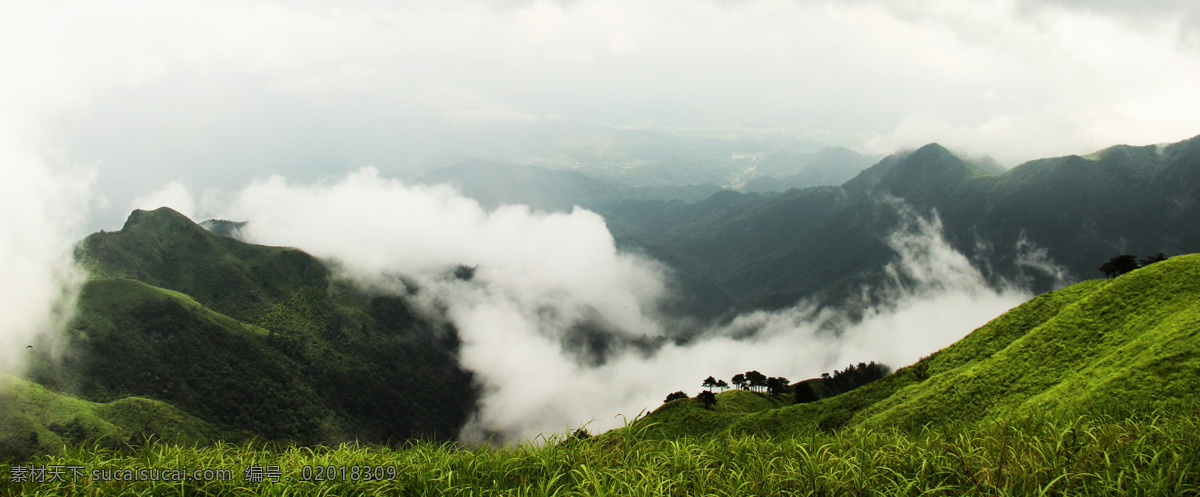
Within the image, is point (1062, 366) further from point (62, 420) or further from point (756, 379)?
point (62, 420)

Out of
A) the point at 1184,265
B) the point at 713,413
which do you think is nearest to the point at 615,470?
the point at 1184,265

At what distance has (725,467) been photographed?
838 centimetres

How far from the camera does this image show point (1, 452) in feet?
424

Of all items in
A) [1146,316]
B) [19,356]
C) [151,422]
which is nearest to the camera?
[1146,316]

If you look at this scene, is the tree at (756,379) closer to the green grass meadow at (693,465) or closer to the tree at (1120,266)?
the tree at (1120,266)

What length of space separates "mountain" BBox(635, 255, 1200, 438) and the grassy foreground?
40.8 feet

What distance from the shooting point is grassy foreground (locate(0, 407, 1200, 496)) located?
6.73 m

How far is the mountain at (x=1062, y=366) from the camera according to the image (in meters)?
30.1

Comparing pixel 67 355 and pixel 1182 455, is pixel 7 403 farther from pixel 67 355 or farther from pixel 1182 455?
pixel 1182 455

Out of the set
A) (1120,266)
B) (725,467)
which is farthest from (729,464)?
(1120,266)

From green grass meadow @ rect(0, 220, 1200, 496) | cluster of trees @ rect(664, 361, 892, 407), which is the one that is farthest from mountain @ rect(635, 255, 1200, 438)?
cluster of trees @ rect(664, 361, 892, 407)

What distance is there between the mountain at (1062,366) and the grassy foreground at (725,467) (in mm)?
12434

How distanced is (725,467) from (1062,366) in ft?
157

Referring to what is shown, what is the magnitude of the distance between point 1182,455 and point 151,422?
22620 centimetres
